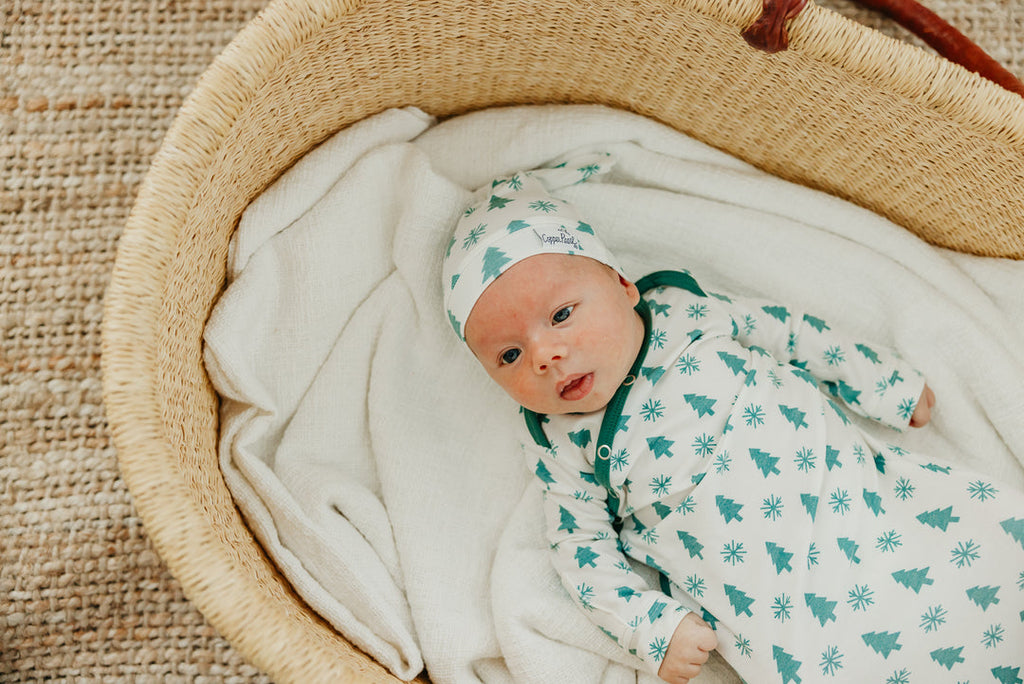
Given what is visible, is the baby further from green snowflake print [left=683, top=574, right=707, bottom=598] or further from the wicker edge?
the wicker edge

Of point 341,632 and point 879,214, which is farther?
point 879,214

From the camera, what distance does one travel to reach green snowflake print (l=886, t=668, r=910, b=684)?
1.01 m

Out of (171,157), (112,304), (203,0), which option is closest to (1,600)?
(112,304)

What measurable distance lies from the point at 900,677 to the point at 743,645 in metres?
0.18

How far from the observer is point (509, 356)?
3.45 feet

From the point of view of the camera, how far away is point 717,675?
1.16 meters

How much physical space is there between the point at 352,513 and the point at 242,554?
0.19 metres

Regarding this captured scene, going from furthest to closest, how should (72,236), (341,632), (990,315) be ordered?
(72,236), (990,315), (341,632)

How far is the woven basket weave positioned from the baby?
0.25 metres

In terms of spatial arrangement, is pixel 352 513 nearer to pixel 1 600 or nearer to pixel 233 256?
pixel 233 256

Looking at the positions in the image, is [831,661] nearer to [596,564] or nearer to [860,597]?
[860,597]

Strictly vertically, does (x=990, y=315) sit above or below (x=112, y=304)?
above

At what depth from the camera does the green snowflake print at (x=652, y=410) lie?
110 centimetres

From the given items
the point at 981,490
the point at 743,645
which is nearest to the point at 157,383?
the point at 743,645
